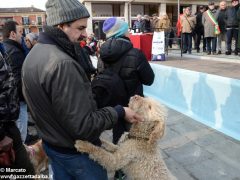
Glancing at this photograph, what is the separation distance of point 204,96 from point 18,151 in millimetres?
3698

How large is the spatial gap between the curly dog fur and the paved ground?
4.51ft

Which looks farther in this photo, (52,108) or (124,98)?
(124,98)

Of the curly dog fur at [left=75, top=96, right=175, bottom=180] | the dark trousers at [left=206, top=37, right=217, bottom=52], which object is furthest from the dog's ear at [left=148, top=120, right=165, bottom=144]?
the dark trousers at [left=206, top=37, right=217, bottom=52]

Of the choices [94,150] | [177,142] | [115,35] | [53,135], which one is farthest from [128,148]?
[177,142]

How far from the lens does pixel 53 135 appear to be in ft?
6.20

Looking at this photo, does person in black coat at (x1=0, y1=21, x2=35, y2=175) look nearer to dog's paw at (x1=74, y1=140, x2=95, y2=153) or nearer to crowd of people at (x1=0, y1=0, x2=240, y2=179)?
crowd of people at (x1=0, y1=0, x2=240, y2=179)

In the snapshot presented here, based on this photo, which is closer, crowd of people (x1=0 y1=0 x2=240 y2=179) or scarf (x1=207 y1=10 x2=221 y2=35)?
crowd of people (x1=0 y1=0 x2=240 y2=179)

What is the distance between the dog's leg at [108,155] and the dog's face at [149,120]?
0.57 ft

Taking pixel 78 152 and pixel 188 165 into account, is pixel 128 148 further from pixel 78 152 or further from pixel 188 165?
pixel 188 165

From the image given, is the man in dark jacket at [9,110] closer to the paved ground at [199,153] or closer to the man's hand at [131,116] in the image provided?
the man's hand at [131,116]

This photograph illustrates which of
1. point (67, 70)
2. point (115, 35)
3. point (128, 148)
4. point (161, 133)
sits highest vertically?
point (115, 35)

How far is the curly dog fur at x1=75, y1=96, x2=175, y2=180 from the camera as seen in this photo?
2.22 m

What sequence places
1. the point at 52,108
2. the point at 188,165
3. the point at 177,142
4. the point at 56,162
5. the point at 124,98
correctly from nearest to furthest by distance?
the point at 52,108
the point at 56,162
the point at 124,98
the point at 188,165
the point at 177,142

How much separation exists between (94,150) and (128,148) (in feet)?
1.54
